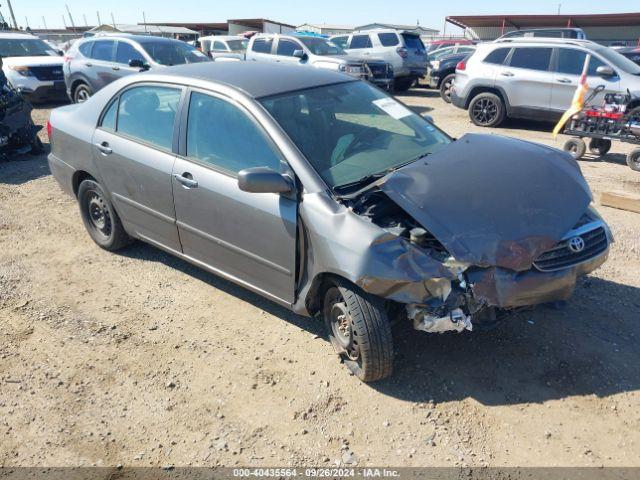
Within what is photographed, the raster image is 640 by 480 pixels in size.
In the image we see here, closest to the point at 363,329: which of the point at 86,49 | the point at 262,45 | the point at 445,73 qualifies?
the point at 86,49

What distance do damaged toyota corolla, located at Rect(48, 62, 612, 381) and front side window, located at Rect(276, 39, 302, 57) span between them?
1041 centimetres

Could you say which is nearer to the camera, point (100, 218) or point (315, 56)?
point (100, 218)

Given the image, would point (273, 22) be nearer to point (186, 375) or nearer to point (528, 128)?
point (528, 128)

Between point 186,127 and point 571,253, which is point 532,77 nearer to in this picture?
point 571,253

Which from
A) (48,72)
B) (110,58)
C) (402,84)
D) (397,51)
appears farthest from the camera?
(402,84)

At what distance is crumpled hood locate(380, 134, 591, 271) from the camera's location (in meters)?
2.73

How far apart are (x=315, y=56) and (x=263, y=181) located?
37.2 feet

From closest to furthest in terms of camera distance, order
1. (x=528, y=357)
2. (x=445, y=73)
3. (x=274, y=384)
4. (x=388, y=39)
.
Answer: (x=274, y=384), (x=528, y=357), (x=445, y=73), (x=388, y=39)

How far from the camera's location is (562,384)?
10.1 ft

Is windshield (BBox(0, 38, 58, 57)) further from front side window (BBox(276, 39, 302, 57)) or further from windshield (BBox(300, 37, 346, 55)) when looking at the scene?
windshield (BBox(300, 37, 346, 55))

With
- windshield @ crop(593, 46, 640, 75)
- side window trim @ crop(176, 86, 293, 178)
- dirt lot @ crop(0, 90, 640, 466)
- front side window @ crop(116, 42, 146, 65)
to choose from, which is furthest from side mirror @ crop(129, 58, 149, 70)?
windshield @ crop(593, 46, 640, 75)

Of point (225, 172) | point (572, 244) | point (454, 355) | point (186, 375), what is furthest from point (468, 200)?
point (186, 375)

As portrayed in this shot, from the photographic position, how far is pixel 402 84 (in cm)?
1616

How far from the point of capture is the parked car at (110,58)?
35.1 feet
